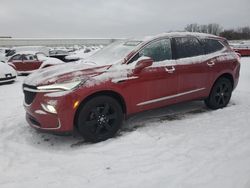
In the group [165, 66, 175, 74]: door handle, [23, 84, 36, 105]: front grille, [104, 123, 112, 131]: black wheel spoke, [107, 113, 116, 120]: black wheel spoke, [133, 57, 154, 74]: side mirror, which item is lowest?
[104, 123, 112, 131]: black wheel spoke

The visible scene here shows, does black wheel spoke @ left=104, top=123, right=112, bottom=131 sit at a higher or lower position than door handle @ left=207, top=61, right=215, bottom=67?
lower

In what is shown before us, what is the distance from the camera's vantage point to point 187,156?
12.2ft

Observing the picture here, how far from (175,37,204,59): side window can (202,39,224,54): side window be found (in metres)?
0.17

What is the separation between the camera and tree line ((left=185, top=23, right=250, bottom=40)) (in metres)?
69.4

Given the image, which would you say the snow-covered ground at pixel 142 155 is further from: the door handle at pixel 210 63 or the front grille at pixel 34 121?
the door handle at pixel 210 63

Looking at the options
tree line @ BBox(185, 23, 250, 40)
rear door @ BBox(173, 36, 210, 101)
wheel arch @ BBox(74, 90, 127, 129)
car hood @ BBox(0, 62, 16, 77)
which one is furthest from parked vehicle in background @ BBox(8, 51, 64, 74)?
tree line @ BBox(185, 23, 250, 40)

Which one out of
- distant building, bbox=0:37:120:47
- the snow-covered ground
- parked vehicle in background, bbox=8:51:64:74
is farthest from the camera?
distant building, bbox=0:37:120:47

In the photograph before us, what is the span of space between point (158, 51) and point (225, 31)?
247 ft

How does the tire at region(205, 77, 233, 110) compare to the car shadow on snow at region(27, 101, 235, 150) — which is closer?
the car shadow on snow at region(27, 101, 235, 150)

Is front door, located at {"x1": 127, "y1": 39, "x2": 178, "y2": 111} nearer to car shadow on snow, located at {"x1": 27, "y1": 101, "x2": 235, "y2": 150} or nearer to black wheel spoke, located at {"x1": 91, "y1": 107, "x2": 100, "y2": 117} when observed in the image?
car shadow on snow, located at {"x1": 27, "y1": 101, "x2": 235, "y2": 150}

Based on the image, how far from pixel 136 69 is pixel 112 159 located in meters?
1.58

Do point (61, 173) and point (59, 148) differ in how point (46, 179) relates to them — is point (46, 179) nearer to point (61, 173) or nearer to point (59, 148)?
point (61, 173)

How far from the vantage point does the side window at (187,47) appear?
524 centimetres

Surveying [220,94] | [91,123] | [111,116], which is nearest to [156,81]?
[111,116]
